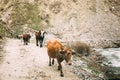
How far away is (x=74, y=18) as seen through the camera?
4241 cm

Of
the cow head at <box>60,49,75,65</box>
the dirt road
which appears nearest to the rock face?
the dirt road

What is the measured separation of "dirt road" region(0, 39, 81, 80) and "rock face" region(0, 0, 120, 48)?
1442 cm

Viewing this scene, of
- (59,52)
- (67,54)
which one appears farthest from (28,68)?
(67,54)

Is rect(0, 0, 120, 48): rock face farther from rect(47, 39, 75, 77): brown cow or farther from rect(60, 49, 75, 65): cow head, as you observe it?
rect(60, 49, 75, 65): cow head

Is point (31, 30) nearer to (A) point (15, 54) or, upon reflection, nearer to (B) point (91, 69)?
(A) point (15, 54)

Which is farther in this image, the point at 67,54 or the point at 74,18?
the point at 74,18

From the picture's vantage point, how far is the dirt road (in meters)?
17.6

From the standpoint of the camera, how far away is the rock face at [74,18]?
129ft

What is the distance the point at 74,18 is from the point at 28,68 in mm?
23730

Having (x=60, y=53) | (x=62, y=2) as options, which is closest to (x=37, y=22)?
(x=62, y=2)

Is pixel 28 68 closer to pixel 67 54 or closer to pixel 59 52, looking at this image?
pixel 59 52

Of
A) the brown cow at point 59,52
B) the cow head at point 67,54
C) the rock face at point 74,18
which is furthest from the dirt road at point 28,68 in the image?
the rock face at point 74,18

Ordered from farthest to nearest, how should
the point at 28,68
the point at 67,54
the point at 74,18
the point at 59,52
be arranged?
the point at 74,18, the point at 28,68, the point at 59,52, the point at 67,54

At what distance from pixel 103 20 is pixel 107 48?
695cm
